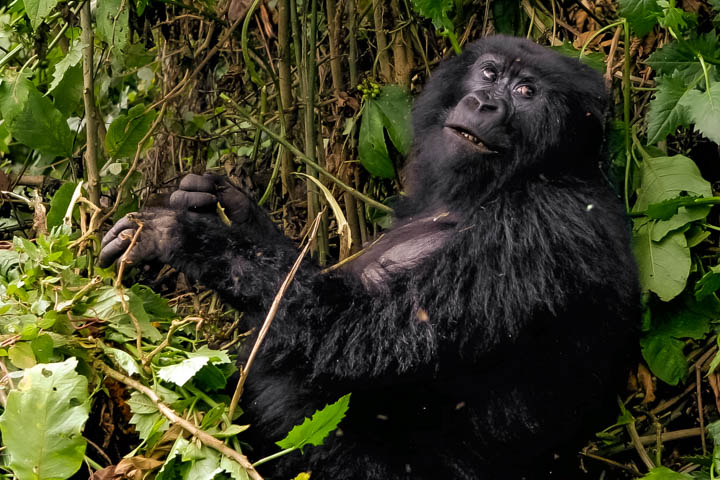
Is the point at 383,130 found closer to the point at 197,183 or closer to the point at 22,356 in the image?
the point at 197,183

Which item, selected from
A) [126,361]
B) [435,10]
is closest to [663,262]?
[435,10]

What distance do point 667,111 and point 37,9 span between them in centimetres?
212

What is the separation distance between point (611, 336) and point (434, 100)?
1116 millimetres

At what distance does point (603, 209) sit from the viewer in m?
3.00

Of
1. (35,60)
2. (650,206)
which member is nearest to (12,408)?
(35,60)

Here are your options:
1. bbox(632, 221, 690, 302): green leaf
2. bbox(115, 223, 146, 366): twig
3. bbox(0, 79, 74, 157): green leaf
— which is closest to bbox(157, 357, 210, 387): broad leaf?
bbox(115, 223, 146, 366): twig

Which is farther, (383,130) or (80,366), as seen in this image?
(383,130)

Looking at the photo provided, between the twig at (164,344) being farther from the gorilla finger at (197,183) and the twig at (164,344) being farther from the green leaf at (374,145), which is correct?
the green leaf at (374,145)

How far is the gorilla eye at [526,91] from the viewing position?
10.4 feet

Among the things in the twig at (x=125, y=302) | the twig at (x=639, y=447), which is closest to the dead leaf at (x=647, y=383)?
the twig at (x=639, y=447)

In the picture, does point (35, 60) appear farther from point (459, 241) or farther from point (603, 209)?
point (603, 209)

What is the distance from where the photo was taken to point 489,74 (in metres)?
3.32

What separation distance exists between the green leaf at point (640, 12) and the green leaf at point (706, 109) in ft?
1.03

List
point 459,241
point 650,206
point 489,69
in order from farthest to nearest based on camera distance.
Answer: point 489,69 < point 650,206 < point 459,241
